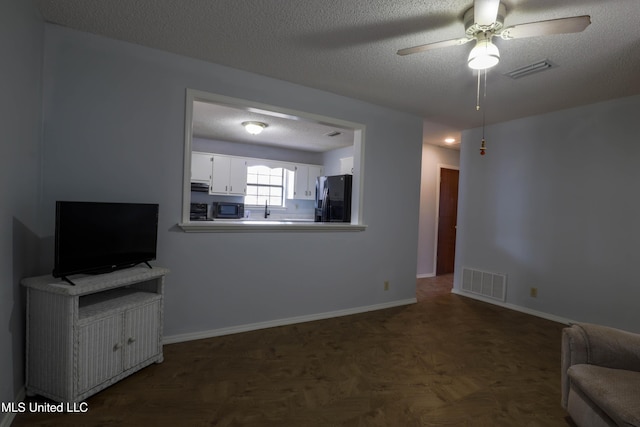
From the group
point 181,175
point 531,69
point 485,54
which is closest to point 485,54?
point 485,54

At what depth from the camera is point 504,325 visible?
3.46 metres

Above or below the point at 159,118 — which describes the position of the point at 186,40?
above

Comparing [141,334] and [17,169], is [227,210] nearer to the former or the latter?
[141,334]

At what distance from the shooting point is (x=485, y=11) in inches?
69.1

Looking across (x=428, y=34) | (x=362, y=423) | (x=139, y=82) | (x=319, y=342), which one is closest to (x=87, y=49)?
(x=139, y=82)

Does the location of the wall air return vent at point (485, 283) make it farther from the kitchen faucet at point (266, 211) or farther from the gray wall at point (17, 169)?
the gray wall at point (17, 169)

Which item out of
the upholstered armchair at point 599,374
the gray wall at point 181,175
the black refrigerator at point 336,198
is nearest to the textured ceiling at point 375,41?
the gray wall at point 181,175

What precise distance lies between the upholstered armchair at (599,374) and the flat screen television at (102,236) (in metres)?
2.79

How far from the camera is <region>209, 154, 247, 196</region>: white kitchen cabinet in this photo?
5609 millimetres

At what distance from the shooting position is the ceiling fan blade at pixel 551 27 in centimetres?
155

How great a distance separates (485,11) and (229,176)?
4.74 metres

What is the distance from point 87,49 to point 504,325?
462cm

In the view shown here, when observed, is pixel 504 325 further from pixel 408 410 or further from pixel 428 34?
pixel 428 34

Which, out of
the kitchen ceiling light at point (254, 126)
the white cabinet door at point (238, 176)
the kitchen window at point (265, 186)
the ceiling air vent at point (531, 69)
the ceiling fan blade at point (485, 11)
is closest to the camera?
the ceiling fan blade at point (485, 11)
